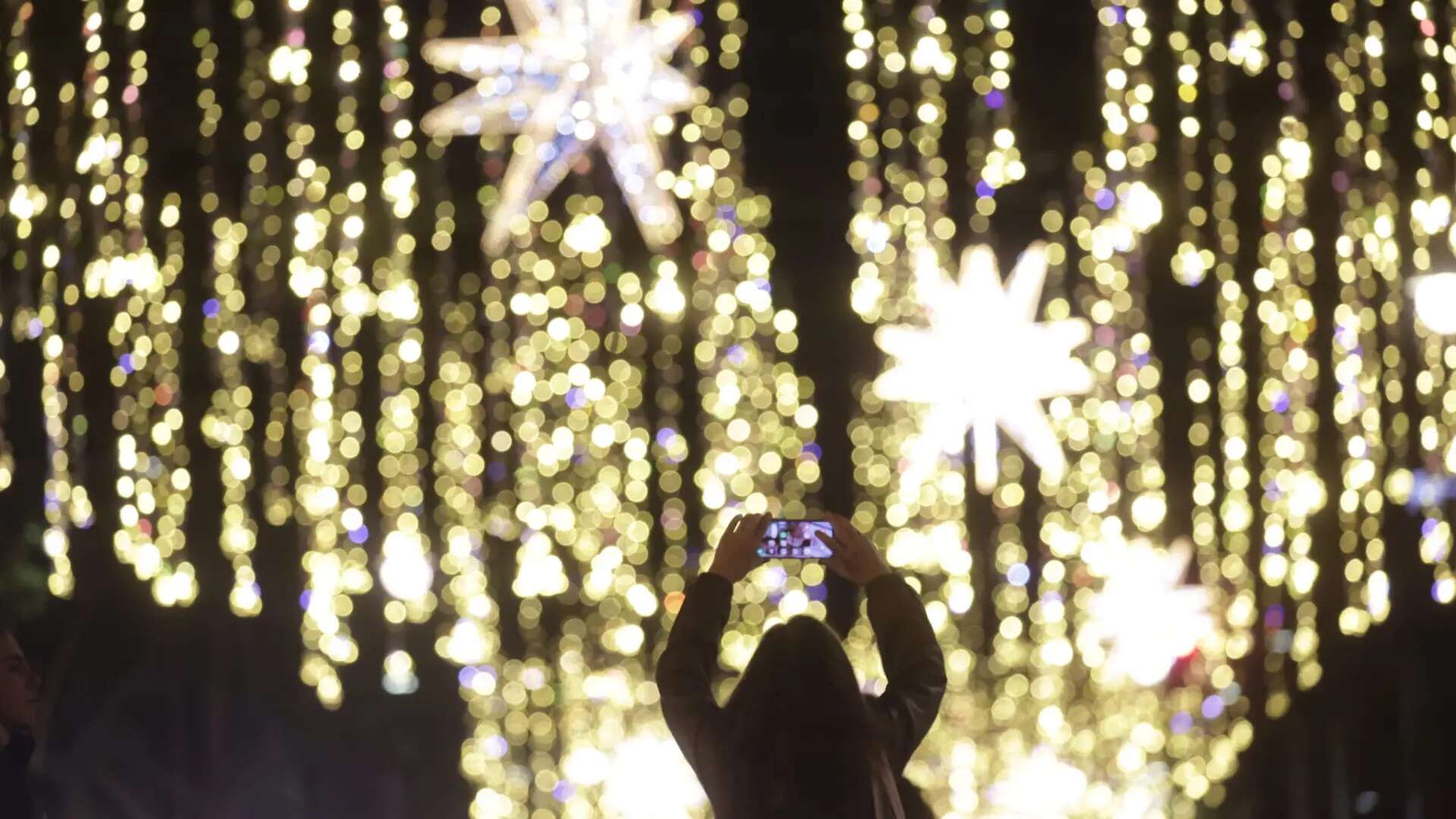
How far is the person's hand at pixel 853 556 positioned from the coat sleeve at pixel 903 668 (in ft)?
0.07

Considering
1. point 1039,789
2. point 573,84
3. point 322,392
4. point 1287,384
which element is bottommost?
point 1039,789

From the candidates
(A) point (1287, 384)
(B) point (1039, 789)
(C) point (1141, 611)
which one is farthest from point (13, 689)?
(A) point (1287, 384)

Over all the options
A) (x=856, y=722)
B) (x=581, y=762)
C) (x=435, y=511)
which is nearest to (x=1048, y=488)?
(x=581, y=762)

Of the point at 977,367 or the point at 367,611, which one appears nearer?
the point at 977,367

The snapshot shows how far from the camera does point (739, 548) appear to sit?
149 cm

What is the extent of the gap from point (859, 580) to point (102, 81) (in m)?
2.59

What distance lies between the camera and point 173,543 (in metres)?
3.25

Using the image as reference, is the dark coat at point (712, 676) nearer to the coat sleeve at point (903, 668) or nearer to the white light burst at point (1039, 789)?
the coat sleeve at point (903, 668)

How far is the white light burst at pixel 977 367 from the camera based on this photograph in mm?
2734

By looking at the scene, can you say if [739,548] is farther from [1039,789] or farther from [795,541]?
[1039,789]

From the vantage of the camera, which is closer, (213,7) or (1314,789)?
→ (213,7)

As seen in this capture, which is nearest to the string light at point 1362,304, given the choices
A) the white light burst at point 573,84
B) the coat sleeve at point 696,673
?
the white light burst at point 573,84

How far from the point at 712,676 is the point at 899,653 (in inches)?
8.1

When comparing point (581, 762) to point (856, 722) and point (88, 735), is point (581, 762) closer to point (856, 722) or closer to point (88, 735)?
point (88, 735)
